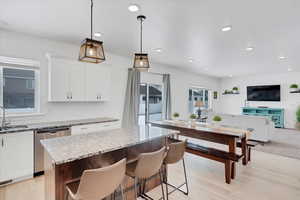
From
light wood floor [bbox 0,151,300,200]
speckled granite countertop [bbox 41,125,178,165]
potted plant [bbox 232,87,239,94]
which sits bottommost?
light wood floor [bbox 0,151,300,200]

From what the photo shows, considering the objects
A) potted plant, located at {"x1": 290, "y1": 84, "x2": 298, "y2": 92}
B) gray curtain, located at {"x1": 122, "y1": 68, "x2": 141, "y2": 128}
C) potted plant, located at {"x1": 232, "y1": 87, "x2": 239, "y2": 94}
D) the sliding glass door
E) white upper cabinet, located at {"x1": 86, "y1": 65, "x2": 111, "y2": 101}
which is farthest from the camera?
potted plant, located at {"x1": 232, "y1": 87, "x2": 239, "y2": 94}

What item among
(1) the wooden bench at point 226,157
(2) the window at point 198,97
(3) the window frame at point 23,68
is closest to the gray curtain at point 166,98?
(2) the window at point 198,97

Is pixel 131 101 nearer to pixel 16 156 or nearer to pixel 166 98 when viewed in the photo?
pixel 166 98

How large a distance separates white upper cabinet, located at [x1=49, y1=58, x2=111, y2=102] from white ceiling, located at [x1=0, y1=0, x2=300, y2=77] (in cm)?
59

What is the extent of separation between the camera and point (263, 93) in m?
8.33

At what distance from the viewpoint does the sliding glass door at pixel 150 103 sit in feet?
19.4

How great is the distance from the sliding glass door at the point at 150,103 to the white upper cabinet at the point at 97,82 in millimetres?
1807

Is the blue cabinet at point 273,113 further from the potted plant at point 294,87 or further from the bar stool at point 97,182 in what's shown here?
the bar stool at point 97,182

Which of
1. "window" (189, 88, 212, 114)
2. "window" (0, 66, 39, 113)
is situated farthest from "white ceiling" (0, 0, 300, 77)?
"window" (189, 88, 212, 114)

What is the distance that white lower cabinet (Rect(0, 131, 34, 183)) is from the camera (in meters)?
2.67

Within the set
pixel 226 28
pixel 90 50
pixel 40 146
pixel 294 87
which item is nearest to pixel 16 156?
pixel 40 146

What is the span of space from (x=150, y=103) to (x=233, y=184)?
3.90 meters

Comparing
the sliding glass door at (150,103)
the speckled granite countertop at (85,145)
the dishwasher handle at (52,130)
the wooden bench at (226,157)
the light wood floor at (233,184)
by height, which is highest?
the sliding glass door at (150,103)

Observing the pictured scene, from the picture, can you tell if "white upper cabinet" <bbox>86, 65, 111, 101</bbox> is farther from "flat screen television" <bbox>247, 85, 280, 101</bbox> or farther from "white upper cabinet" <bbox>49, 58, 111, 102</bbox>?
"flat screen television" <bbox>247, 85, 280, 101</bbox>
